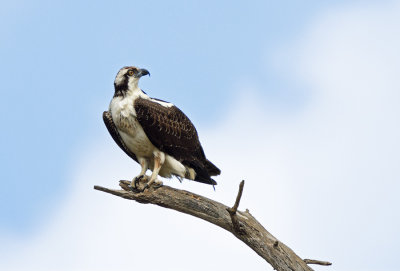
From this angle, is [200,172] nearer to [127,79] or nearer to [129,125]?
[129,125]

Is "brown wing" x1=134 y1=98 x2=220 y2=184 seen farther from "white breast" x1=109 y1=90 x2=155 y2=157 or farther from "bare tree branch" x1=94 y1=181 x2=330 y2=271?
"bare tree branch" x1=94 y1=181 x2=330 y2=271

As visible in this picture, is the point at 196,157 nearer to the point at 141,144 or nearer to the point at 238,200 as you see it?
the point at 141,144

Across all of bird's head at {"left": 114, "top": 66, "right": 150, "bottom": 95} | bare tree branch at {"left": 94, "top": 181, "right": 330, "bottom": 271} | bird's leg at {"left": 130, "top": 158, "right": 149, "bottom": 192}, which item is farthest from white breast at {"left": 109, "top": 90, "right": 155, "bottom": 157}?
bare tree branch at {"left": 94, "top": 181, "right": 330, "bottom": 271}

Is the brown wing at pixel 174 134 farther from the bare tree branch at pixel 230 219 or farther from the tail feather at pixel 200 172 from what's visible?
the bare tree branch at pixel 230 219

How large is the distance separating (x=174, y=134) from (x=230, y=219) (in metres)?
1.91

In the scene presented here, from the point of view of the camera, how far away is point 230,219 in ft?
37.1

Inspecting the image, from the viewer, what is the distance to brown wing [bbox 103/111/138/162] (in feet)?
40.6

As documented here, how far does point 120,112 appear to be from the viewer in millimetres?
11977

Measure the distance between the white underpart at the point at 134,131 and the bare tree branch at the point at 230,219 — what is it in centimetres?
65

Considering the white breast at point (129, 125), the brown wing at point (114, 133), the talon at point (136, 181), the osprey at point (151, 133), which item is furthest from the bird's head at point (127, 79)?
the talon at point (136, 181)

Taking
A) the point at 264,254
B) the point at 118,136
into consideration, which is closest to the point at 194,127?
the point at 118,136

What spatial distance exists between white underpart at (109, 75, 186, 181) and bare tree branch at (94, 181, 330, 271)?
65cm

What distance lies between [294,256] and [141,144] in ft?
10.5

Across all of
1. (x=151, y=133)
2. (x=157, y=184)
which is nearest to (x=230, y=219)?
(x=157, y=184)
